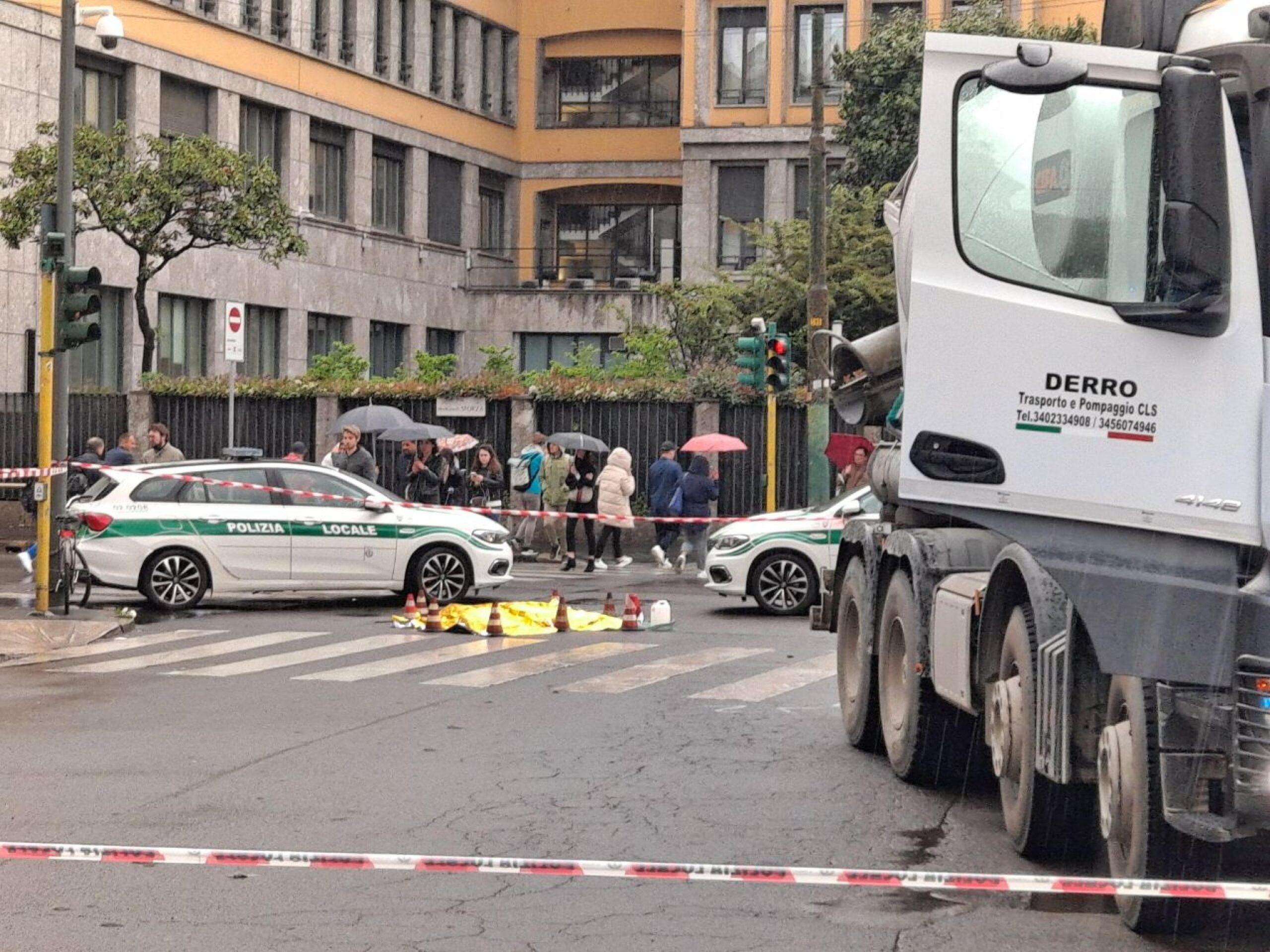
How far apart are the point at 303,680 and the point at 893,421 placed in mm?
5409

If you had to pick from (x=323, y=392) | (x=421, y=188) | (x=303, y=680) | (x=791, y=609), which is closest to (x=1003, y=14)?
(x=421, y=188)

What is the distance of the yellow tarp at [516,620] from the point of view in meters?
17.9

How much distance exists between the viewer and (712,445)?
2959cm

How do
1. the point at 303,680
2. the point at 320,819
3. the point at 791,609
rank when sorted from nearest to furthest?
the point at 320,819, the point at 303,680, the point at 791,609

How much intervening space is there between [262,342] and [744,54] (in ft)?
51.6

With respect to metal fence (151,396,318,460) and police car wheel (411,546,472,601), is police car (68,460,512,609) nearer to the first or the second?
police car wheel (411,546,472,601)

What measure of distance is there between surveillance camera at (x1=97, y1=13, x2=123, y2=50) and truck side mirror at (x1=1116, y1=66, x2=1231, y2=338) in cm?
1999

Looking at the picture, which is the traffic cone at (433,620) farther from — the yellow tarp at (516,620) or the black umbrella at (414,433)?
the black umbrella at (414,433)

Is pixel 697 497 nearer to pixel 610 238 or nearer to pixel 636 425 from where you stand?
pixel 636 425

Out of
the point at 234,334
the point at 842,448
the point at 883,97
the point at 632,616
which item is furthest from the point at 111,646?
the point at 883,97

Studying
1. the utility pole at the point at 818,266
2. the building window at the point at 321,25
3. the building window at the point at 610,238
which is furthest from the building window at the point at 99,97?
the building window at the point at 610,238

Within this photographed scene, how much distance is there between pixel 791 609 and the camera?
67.7 feet

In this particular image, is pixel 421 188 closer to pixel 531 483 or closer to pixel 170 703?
pixel 531 483

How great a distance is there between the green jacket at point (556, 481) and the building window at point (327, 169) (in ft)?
64.0
